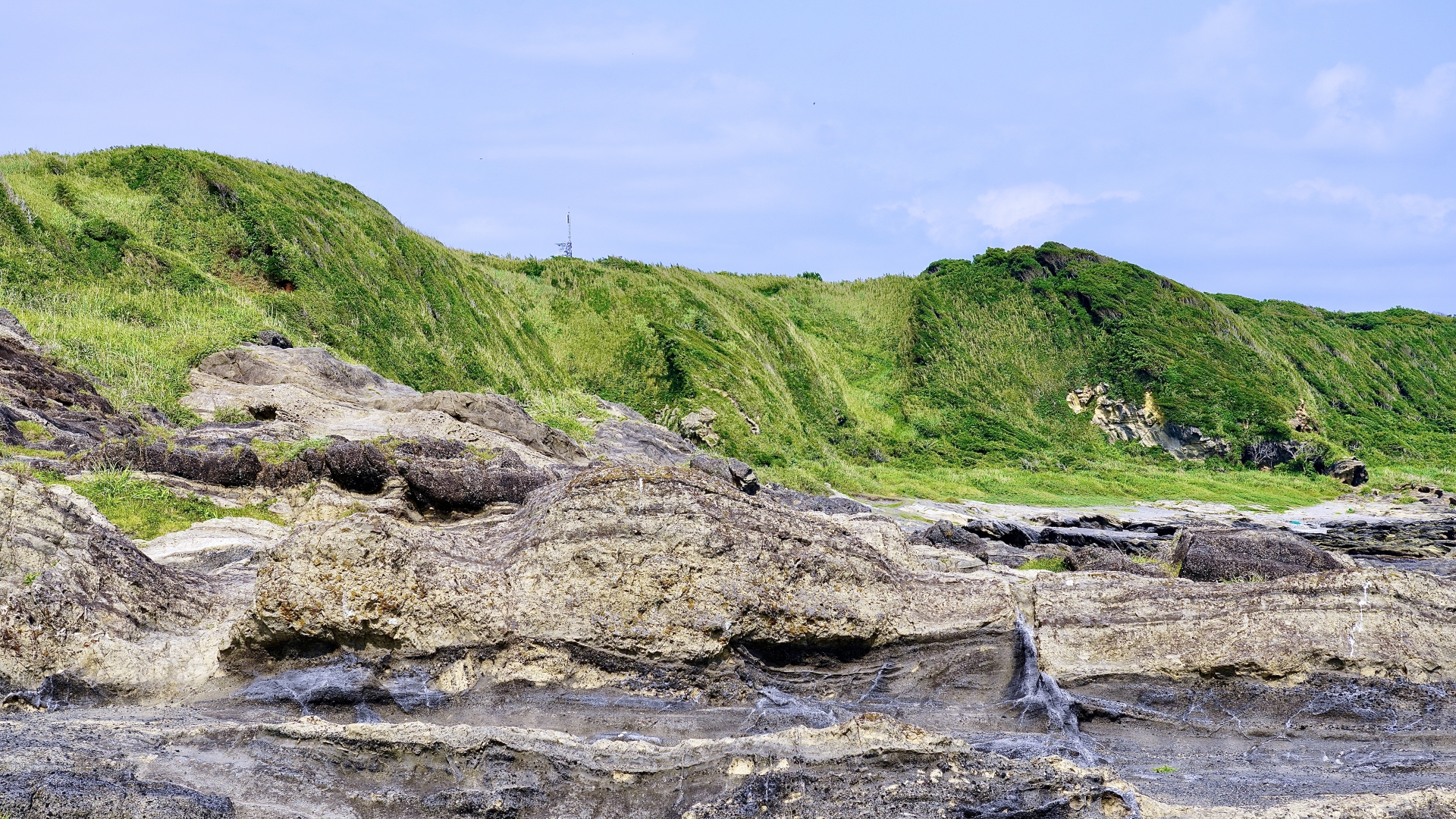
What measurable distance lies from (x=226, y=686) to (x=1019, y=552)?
1465 cm

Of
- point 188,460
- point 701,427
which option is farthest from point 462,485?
point 701,427

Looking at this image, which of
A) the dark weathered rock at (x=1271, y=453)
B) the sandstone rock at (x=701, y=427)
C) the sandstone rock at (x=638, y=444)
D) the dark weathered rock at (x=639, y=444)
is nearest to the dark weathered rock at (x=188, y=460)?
the sandstone rock at (x=638, y=444)

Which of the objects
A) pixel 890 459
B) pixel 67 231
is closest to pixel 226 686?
pixel 67 231

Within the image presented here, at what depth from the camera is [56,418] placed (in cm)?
1700

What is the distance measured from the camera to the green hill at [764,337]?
28.3 metres

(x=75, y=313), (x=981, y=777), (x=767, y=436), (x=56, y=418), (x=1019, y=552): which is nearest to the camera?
(x=981, y=777)

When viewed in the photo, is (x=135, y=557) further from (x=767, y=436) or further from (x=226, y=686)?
(x=767, y=436)

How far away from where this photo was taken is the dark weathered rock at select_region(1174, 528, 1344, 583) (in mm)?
13172

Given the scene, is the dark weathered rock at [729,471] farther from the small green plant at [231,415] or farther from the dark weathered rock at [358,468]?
the small green plant at [231,415]

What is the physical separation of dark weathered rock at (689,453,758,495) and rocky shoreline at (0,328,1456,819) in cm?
1232

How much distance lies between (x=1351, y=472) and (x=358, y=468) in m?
46.1

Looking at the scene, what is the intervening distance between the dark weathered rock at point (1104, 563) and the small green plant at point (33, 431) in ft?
52.3

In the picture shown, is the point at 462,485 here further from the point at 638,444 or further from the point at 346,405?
the point at 638,444

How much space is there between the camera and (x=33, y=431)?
1611 centimetres
